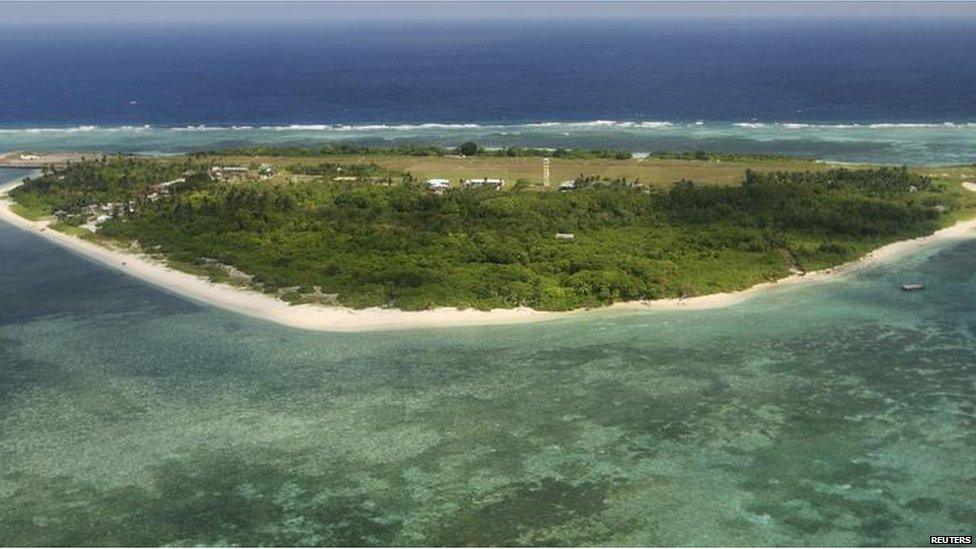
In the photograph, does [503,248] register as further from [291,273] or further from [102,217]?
[102,217]

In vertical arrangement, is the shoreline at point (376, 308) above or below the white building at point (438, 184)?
below

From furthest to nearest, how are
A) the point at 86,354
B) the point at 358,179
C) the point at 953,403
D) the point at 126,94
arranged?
the point at 126,94
the point at 358,179
the point at 86,354
the point at 953,403

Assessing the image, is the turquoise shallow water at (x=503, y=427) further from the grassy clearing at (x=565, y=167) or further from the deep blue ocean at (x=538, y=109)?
the deep blue ocean at (x=538, y=109)

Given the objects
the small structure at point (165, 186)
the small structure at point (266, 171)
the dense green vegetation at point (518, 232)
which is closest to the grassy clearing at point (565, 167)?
the small structure at point (266, 171)

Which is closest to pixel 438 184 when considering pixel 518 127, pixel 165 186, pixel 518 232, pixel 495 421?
pixel 518 232

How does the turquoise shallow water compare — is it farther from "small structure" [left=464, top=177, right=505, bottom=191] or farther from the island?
"small structure" [left=464, top=177, right=505, bottom=191]

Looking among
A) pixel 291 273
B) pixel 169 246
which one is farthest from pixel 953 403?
pixel 169 246

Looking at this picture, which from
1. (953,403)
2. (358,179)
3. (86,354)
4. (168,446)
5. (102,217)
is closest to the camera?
(168,446)
